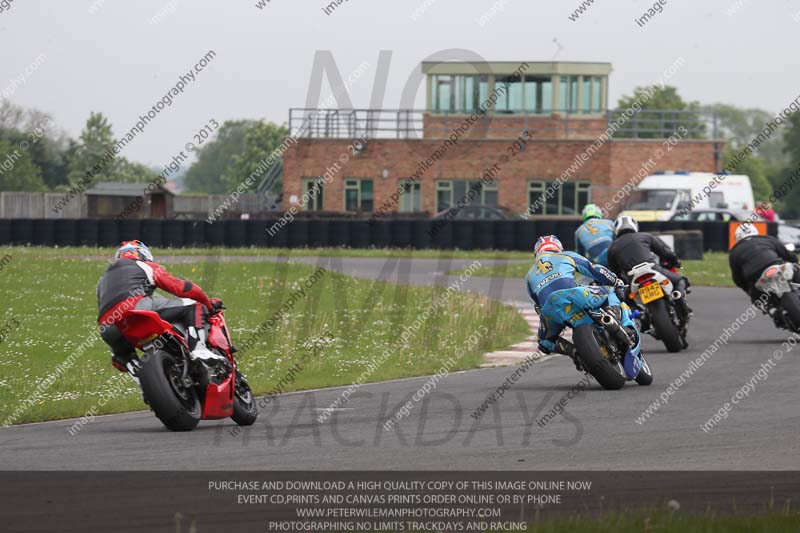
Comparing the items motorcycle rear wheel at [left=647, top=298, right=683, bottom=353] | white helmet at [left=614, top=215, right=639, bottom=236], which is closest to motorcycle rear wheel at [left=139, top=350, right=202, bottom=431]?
motorcycle rear wheel at [left=647, top=298, right=683, bottom=353]

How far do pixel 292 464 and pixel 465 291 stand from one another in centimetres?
1604

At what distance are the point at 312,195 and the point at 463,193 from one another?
567 centimetres

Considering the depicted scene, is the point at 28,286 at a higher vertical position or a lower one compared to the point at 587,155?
lower

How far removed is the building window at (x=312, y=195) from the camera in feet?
170

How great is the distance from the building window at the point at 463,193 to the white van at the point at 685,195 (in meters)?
9.92

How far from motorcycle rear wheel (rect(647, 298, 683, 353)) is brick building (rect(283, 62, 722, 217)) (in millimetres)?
35582

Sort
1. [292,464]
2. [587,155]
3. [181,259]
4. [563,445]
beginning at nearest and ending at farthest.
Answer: [292,464]
[563,445]
[181,259]
[587,155]

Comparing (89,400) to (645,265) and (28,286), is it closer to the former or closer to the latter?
(645,265)

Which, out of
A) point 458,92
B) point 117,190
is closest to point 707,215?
point 458,92

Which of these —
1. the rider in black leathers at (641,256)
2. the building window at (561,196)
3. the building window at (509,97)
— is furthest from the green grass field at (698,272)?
the building window at (509,97)

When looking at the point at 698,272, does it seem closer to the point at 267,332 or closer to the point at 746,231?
the point at 746,231

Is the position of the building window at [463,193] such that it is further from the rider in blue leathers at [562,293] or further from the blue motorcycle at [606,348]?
the blue motorcycle at [606,348]
